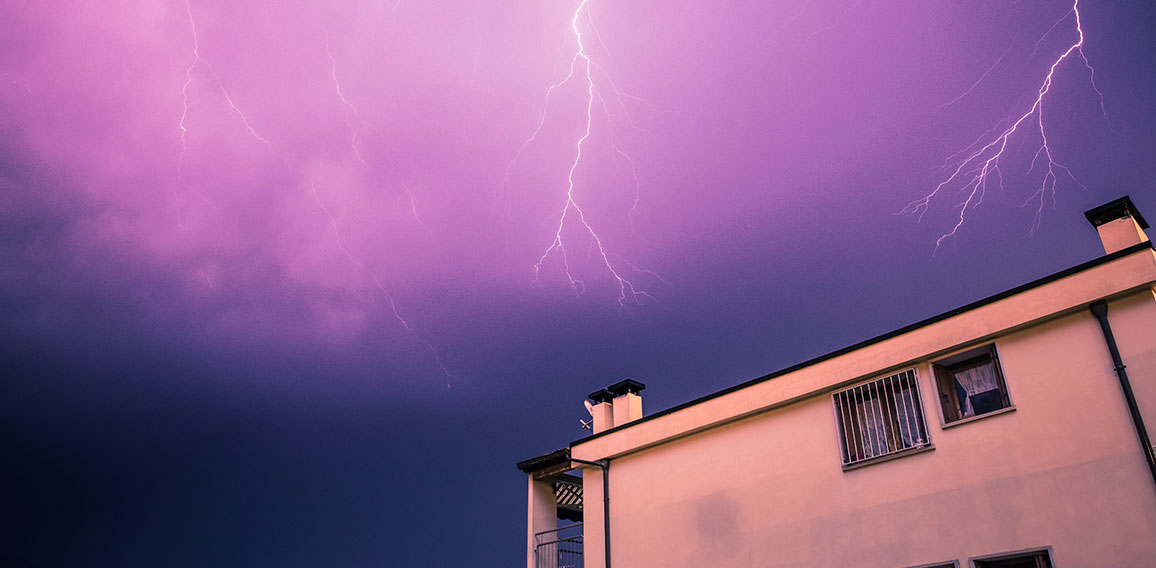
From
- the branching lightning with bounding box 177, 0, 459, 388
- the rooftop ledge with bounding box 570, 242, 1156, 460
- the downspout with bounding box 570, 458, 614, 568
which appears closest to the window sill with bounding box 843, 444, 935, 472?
the rooftop ledge with bounding box 570, 242, 1156, 460

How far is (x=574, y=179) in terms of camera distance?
175 feet

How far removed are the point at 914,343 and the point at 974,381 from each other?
100 centimetres

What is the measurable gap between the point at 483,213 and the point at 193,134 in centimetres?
1754

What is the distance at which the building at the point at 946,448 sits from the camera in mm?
9156

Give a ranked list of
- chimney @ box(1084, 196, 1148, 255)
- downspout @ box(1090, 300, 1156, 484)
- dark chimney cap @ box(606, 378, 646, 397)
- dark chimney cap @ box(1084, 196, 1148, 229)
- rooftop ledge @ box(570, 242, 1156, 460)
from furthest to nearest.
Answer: dark chimney cap @ box(606, 378, 646, 397) → dark chimney cap @ box(1084, 196, 1148, 229) → chimney @ box(1084, 196, 1148, 255) → rooftop ledge @ box(570, 242, 1156, 460) → downspout @ box(1090, 300, 1156, 484)

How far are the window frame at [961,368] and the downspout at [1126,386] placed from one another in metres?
1.34

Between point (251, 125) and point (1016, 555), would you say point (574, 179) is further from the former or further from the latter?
point (1016, 555)

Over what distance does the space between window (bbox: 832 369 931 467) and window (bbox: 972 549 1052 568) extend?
69.0 inches

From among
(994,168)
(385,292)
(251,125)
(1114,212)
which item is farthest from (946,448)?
(385,292)

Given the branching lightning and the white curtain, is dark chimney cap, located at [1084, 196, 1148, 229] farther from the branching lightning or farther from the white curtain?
the branching lightning

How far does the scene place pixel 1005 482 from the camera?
9.89 m

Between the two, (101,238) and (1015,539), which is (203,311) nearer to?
(101,238)

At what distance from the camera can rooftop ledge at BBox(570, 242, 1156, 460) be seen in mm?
9672

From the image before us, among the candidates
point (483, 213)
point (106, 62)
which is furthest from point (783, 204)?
point (106, 62)
